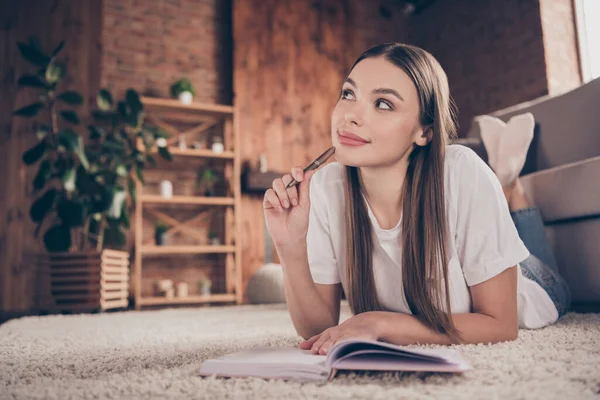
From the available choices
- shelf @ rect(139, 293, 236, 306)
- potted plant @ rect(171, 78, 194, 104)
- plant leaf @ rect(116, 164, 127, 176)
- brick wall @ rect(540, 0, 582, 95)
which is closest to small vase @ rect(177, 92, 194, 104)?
potted plant @ rect(171, 78, 194, 104)

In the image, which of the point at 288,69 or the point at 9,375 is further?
the point at 288,69

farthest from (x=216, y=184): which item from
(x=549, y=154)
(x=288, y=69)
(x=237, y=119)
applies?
(x=549, y=154)

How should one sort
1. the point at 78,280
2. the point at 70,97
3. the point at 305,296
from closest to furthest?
the point at 305,296, the point at 78,280, the point at 70,97

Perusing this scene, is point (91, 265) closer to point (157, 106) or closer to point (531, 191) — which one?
point (157, 106)

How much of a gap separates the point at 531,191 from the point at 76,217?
253 centimetres

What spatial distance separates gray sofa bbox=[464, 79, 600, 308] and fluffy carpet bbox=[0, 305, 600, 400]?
1.24 feet

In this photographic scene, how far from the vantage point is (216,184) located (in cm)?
432

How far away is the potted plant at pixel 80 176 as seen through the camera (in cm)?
299

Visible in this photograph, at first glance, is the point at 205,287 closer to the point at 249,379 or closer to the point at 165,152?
the point at 165,152

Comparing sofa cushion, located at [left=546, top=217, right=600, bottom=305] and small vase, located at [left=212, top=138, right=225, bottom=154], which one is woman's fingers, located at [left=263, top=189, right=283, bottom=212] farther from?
small vase, located at [left=212, top=138, right=225, bottom=154]

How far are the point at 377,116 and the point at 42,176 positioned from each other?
270cm

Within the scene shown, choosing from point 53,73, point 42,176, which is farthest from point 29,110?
point 42,176

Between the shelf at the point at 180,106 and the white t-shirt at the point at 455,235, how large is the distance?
3.05 metres

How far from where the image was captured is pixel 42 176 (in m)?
3.01
